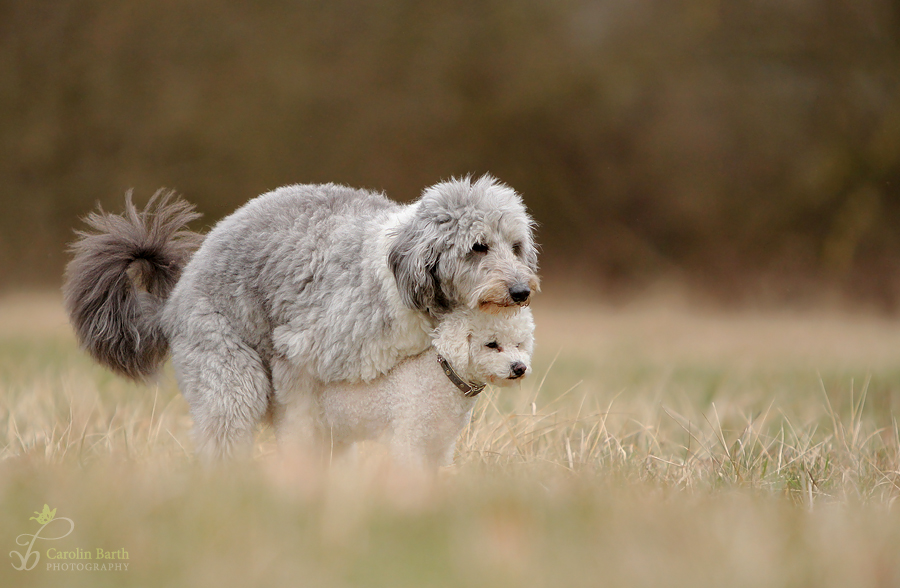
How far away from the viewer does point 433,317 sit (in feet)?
9.23

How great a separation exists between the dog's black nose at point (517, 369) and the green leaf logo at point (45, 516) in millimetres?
1401

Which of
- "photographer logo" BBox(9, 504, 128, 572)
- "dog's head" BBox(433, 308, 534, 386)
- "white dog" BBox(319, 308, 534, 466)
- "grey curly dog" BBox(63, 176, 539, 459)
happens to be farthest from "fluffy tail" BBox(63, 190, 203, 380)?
"photographer logo" BBox(9, 504, 128, 572)

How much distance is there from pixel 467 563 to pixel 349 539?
272mm

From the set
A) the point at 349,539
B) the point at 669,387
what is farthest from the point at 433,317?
the point at 669,387

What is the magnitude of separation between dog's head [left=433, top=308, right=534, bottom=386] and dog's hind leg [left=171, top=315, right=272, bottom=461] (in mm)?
787

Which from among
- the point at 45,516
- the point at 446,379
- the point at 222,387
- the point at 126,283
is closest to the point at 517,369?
the point at 446,379

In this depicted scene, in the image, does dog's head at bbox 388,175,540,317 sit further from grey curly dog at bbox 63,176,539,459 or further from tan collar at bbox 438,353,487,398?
tan collar at bbox 438,353,487,398

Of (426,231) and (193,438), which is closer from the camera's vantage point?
(426,231)

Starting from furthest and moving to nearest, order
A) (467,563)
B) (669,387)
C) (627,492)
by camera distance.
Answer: (669,387)
(627,492)
(467,563)

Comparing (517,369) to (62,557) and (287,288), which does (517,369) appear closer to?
(287,288)

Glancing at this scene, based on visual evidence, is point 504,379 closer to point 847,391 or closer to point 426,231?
point 426,231

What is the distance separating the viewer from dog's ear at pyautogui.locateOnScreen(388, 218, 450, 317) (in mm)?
2646

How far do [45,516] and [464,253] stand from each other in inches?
55.6

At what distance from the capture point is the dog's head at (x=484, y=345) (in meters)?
2.70
